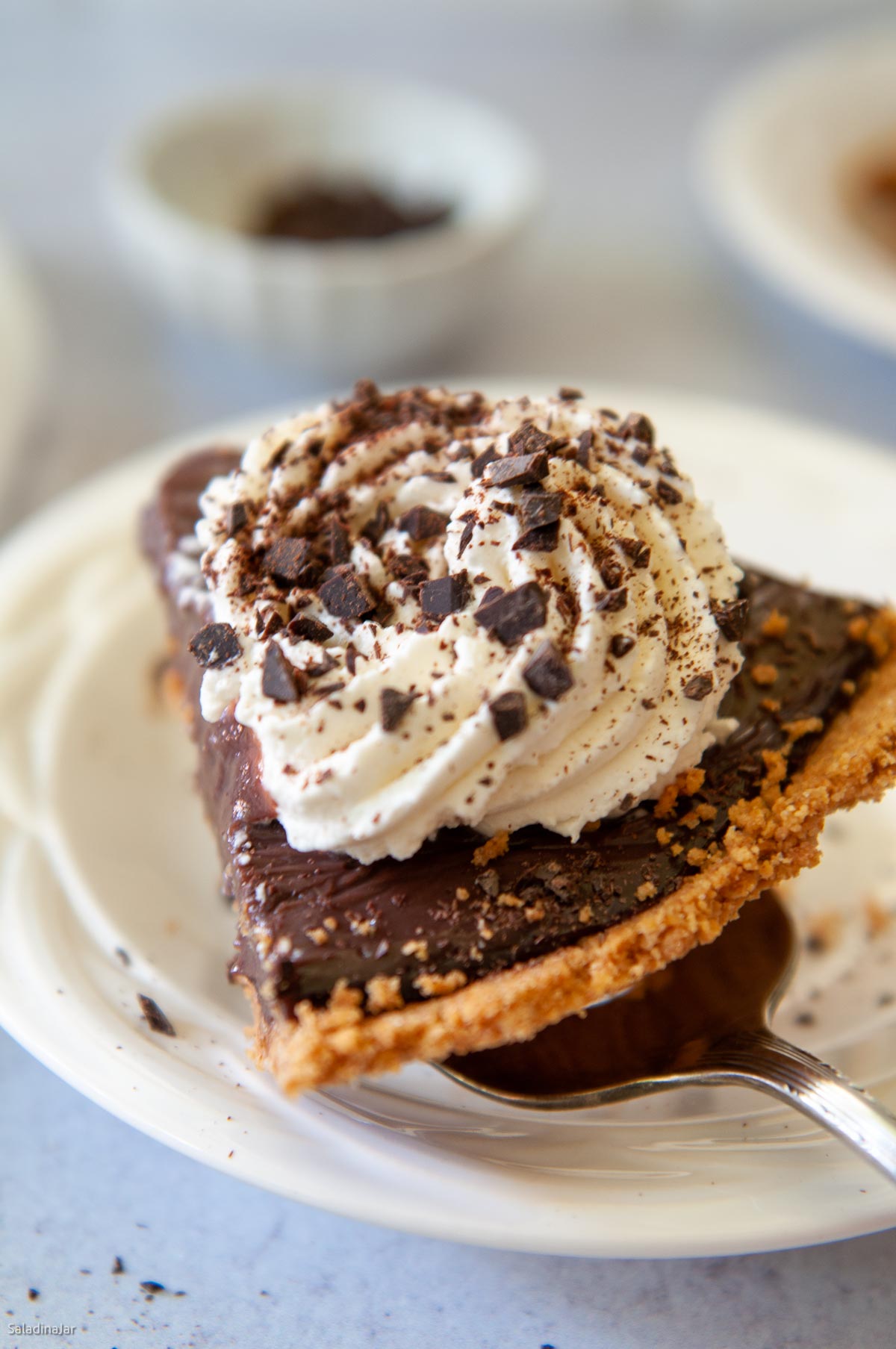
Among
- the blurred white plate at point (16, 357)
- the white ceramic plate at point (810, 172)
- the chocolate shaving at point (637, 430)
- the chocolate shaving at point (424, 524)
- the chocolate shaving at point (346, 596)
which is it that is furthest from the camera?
the white ceramic plate at point (810, 172)

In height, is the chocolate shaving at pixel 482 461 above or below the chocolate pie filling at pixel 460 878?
above

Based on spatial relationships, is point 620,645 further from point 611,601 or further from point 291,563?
point 291,563

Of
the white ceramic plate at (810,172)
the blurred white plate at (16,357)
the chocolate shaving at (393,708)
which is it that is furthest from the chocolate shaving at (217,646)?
the white ceramic plate at (810,172)

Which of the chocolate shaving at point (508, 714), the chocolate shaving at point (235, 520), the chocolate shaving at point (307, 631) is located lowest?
the chocolate shaving at point (508, 714)

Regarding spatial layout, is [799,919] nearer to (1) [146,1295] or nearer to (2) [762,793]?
(2) [762,793]

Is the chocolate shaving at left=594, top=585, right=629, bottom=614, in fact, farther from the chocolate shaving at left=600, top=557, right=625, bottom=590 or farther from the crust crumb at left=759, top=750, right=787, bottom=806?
the crust crumb at left=759, top=750, right=787, bottom=806

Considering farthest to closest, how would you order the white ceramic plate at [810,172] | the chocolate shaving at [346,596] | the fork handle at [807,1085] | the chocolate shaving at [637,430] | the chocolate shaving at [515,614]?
the white ceramic plate at [810,172], the chocolate shaving at [637,430], the chocolate shaving at [346,596], the chocolate shaving at [515,614], the fork handle at [807,1085]

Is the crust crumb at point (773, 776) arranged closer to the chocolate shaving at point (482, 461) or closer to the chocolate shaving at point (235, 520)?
the chocolate shaving at point (482, 461)
